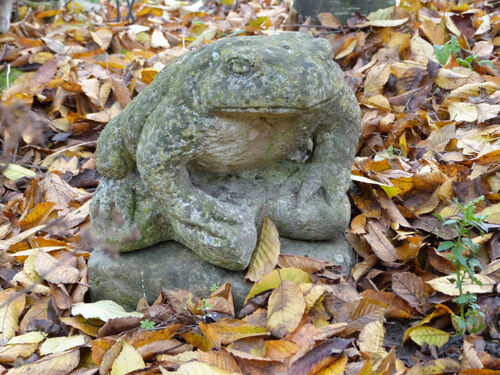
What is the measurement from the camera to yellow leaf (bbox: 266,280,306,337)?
2174mm

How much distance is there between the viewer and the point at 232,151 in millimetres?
2305

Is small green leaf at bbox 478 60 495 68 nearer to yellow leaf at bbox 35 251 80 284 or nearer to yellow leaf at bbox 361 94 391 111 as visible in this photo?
yellow leaf at bbox 361 94 391 111

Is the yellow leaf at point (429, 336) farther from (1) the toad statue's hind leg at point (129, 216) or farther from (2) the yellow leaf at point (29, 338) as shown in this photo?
(2) the yellow leaf at point (29, 338)

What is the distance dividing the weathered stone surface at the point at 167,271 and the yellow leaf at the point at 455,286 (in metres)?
0.41

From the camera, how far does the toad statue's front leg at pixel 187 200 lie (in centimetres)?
223

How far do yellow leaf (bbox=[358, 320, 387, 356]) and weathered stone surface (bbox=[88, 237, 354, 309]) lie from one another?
17.2 inches

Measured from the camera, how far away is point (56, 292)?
2.74 metres

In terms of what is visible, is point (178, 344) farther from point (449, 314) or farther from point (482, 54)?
point (482, 54)

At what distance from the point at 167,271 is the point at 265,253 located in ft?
1.36

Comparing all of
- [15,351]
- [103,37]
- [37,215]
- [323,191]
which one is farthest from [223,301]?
[103,37]

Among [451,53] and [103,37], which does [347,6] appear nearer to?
[451,53]

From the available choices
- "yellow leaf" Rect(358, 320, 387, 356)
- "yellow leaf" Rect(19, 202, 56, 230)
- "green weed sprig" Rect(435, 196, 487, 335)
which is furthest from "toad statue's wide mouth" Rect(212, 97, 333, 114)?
"yellow leaf" Rect(19, 202, 56, 230)

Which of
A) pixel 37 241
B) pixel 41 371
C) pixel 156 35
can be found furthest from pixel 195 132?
pixel 156 35

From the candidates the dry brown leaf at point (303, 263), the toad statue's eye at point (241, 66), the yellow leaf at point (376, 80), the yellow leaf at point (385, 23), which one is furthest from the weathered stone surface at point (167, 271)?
the yellow leaf at point (385, 23)
